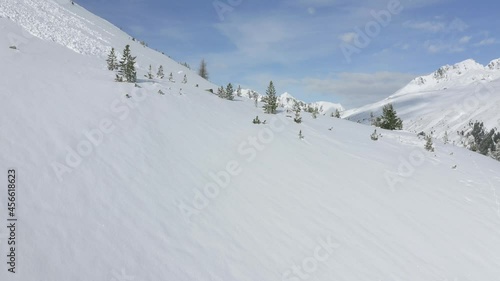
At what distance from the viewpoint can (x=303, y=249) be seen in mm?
6707

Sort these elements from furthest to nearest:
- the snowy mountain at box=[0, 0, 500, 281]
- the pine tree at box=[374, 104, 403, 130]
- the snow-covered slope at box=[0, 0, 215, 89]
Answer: the pine tree at box=[374, 104, 403, 130], the snow-covered slope at box=[0, 0, 215, 89], the snowy mountain at box=[0, 0, 500, 281]

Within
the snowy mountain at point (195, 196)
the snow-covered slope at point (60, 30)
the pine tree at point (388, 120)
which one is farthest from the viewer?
the pine tree at point (388, 120)

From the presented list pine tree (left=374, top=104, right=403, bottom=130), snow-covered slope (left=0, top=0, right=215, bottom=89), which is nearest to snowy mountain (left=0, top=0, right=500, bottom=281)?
snow-covered slope (left=0, top=0, right=215, bottom=89)

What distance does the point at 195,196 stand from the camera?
718cm

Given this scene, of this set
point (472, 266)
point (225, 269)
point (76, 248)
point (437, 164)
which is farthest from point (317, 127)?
point (76, 248)

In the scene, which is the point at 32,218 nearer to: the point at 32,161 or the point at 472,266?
the point at 32,161

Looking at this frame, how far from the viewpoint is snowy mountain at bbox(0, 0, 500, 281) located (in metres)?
5.12

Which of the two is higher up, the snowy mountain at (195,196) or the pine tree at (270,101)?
the pine tree at (270,101)

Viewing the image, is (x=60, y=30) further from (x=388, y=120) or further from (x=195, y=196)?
(x=388, y=120)

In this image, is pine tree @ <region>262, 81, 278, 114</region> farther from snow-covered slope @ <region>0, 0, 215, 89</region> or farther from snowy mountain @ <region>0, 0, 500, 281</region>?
snow-covered slope @ <region>0, 0, 215, 89</region>

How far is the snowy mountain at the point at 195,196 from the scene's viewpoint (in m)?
5.12

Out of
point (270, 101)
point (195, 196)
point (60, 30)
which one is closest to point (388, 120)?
point (270, 101)

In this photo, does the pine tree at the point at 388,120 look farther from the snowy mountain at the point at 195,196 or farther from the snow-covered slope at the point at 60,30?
the snow-covered slope at the point at 60,30

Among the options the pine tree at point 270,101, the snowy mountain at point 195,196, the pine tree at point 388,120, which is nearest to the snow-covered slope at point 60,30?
the snowy mountain at point 195,196
